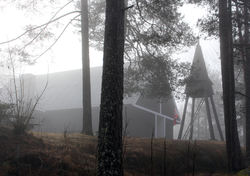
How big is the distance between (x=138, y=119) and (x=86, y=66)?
1138cm

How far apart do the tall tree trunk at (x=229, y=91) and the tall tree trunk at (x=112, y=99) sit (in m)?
5.01

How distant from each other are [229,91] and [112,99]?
532 centimetres

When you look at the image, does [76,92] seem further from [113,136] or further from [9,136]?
[113,136]

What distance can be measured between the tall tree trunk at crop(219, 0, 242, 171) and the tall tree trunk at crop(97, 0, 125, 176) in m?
5.01

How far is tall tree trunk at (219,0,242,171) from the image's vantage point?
27.9 ft

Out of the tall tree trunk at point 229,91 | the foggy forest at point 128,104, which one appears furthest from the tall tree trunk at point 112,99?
the tall tree trunk at point 229,91

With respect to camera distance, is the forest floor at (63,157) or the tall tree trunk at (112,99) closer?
the tall tree trunk at (112,99)

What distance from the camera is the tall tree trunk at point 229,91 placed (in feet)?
27.9

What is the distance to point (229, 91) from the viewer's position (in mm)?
8836

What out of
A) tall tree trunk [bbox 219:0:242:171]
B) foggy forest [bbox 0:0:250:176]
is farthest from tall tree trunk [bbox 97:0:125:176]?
tall tree trunk [bbox 219:0:242:171]

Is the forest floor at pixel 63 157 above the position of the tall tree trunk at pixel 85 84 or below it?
below

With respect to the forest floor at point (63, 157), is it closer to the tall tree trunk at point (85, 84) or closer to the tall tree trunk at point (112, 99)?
the tall tree trunk at point (112, 99)

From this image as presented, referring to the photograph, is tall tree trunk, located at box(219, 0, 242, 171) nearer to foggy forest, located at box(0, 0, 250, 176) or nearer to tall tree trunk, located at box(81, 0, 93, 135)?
foggy forest, located at box(0, 0, 250, 176)

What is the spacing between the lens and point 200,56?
60.8ft
